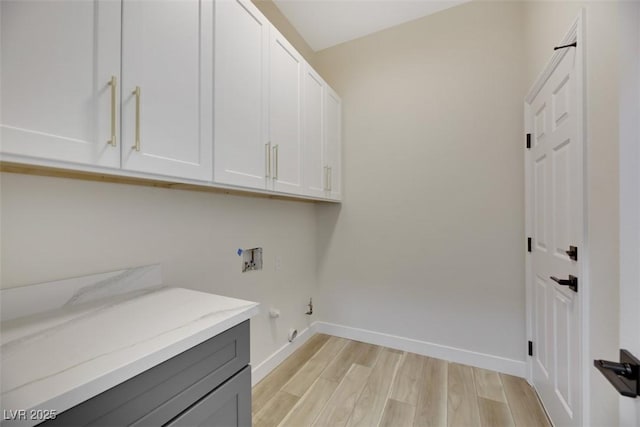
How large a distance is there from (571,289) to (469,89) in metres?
1.63

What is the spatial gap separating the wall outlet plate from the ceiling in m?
2.03

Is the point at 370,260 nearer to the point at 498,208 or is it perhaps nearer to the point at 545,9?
the point at 498,208

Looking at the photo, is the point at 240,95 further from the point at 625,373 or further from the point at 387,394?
the point at 387,394

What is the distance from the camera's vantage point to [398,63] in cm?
234

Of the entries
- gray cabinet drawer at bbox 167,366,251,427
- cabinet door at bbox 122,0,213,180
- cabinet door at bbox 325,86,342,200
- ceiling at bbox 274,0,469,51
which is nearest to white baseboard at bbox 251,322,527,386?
gray cabinet drawer at bbox 167,366,251,427

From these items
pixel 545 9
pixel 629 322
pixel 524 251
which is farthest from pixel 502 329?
pixel 545 9

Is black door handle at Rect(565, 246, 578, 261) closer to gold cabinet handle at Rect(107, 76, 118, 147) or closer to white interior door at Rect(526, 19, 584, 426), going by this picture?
white interior door at Rect(526, 19, 584, 426)

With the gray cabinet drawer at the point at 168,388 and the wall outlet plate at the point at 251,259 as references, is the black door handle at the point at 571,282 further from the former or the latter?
the wall outlet plate at the point at 251,259

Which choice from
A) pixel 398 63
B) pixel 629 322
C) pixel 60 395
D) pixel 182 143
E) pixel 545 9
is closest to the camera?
pixel 60 395

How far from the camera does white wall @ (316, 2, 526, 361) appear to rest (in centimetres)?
197

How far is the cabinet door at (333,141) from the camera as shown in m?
2.29

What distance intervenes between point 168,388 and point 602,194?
1587mm

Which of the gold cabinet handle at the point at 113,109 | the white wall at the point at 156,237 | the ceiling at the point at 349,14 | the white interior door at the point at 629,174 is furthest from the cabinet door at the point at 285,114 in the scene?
the white interior door at the point at 629,174

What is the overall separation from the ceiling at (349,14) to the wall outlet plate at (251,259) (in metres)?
2.03
